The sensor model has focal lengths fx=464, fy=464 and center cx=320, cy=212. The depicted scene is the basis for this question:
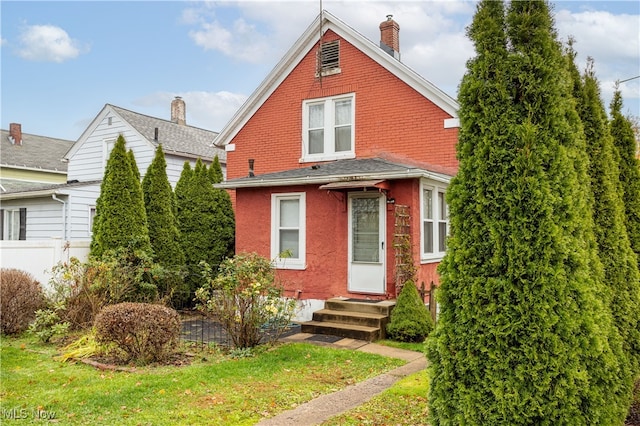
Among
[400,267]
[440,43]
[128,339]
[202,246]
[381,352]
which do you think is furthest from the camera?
[202,246]

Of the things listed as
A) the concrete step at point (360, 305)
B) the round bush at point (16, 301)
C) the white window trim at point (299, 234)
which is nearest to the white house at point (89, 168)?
the round bush at point (16, 301)

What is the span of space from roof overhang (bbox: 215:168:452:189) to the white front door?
1.85 ft

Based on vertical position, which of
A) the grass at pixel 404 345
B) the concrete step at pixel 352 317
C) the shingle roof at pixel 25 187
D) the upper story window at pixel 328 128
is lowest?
the grass at pixel 404 345

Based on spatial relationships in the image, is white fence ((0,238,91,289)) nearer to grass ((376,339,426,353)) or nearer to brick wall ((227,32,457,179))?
brick wall ((227,32,457,179))

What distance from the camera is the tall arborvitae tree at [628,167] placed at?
5.88 m

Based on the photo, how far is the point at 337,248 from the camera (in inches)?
434

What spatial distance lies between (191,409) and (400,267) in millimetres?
5869

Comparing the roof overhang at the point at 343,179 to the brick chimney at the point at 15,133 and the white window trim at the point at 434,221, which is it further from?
the brick chimney at the point at 15,133

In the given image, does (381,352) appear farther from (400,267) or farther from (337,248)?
(337,248)

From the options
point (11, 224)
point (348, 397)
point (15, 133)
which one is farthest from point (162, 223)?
point (15, 133)

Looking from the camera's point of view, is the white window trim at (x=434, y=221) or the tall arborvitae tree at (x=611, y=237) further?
the white window trim at (x=434, y=221)

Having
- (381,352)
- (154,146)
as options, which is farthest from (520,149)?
(154,146)

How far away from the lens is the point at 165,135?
69.7 feet

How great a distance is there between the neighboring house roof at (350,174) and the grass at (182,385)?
→ 3933 mm
